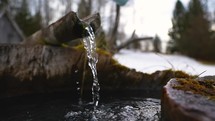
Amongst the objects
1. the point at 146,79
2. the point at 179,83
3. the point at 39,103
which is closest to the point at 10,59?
the point at 39,103

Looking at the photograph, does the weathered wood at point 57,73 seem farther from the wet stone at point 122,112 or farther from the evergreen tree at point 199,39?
the evergreen tree at point 199,39

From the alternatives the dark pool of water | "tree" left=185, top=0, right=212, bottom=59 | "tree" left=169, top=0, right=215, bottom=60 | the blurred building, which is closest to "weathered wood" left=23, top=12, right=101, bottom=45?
the dark pool of water

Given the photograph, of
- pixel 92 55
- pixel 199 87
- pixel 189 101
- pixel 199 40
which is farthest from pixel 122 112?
pixel 199 40

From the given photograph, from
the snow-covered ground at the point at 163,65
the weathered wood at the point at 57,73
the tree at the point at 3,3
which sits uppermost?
the tree at the point at 3,3

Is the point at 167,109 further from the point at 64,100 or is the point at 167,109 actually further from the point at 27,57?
the point at 27,57

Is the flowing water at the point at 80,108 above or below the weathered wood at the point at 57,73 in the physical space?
below

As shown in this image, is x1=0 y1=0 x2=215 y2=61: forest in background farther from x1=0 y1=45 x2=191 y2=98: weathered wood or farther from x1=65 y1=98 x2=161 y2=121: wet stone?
x1=65 y1=98 x2=161 y2=121: wet stone

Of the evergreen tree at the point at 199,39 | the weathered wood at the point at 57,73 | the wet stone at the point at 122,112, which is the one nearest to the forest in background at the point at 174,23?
the evergreen tree at the point at 199,39
